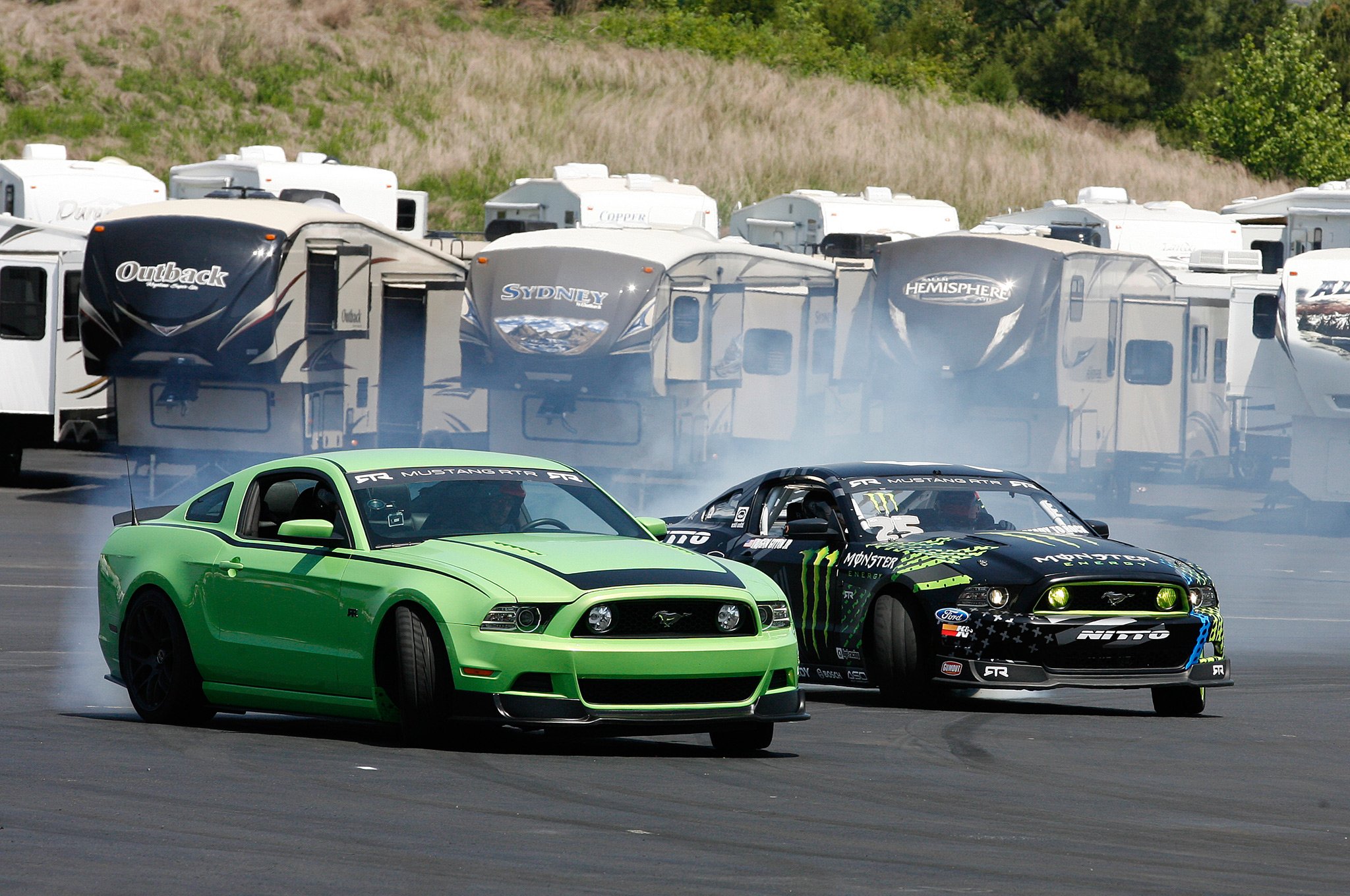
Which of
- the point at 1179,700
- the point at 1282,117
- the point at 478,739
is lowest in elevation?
the point at 1179,700

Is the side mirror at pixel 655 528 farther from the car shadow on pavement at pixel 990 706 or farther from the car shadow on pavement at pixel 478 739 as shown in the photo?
the car shadow on pavement at pixel 990 706

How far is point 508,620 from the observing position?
9.35 m

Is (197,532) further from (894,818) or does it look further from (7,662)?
(894,818)

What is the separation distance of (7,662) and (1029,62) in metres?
68.2

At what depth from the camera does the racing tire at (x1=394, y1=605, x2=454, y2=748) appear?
946 centimetres

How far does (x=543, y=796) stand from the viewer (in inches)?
333

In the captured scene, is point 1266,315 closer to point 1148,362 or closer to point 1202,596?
point 1148,362

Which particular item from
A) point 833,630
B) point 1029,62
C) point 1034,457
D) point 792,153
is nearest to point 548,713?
point 833,630

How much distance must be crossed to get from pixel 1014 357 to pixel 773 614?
1843 centimetres

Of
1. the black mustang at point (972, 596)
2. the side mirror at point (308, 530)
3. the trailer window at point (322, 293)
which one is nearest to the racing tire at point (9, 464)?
the trailer window at point (322, 293)

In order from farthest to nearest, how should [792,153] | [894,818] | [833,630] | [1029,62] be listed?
[1029,62], [792,153], [833,630], [894,818]

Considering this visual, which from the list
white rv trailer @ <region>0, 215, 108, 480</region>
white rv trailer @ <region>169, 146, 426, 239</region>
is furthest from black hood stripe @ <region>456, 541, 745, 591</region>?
white rv trailer @ <region>169, 146, 426, 239</region>

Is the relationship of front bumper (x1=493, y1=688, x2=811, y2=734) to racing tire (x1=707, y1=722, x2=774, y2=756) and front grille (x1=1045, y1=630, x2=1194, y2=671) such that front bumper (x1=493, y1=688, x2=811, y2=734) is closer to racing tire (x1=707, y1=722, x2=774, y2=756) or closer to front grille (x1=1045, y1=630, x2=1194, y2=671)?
racing tire (x1=707, y1=722, x2=774, y2=756)

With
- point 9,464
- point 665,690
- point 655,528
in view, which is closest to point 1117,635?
point 655,528
